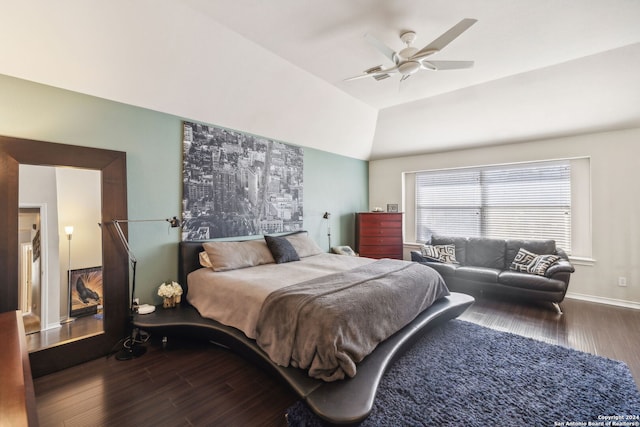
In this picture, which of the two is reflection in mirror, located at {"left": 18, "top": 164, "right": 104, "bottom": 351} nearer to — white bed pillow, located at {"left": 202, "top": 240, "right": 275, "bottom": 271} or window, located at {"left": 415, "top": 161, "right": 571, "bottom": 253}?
white bed pillow, located at {"left": 202, "top": 240, "right": 275, "bottom": 271}

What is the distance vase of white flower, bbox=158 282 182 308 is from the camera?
301 cm

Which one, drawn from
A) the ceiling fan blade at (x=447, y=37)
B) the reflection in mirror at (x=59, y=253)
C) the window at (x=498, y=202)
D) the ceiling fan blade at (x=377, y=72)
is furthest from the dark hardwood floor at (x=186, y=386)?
the ceiling fan blade at (x=447, y=37)

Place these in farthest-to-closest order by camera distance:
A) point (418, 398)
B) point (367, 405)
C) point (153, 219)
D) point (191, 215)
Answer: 1. point (191, 215)
2. point (153, 219)
3. point (418, 398)
4. point (367, 405)

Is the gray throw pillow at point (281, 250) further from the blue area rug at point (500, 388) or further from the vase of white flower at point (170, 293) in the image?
the blue area rug at point (500, 388)

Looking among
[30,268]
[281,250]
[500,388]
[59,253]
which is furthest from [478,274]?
[30,268]

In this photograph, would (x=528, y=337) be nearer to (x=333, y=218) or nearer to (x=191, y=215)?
(x=333, y=218)

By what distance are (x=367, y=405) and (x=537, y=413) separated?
1238 mm

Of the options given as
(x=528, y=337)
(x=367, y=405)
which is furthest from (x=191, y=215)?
(x=528, y=337)

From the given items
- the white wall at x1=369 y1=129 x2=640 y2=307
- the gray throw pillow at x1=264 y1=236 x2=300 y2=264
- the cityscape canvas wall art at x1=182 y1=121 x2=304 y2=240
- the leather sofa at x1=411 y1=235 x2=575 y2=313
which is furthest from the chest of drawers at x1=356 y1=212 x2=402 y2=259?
the white wall at x1=369 y1=129 x2=640 y2=307

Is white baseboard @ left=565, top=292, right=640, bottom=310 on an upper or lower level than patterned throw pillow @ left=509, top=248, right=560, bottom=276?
lower

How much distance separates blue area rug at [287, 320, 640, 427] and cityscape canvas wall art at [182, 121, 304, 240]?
8.11 feet

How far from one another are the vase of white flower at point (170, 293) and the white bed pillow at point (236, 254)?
0.43 meters

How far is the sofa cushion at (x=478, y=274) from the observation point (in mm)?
4172

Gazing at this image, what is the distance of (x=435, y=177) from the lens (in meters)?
5.79
